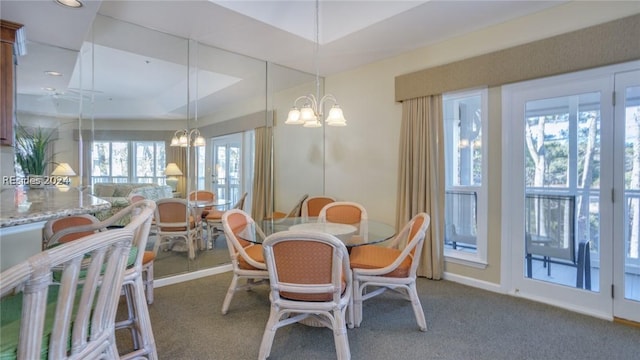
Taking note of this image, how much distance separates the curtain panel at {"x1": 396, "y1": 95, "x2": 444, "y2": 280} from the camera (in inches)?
136

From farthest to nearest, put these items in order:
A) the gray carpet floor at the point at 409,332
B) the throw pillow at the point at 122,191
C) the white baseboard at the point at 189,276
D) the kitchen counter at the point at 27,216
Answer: the white baseboard at the point at 189,276 < the throw pillow at the point at 122,191 < the gray carpet floor at the point at 409,332 < the kitchen counter at the point at 27,216

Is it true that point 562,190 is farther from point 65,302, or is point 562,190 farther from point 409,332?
point 65,302

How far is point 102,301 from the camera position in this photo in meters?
1.09

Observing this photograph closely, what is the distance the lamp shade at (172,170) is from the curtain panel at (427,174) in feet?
8.75

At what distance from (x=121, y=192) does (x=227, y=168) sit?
121 cm

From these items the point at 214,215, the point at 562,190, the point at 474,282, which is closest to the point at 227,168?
the point at 214,215

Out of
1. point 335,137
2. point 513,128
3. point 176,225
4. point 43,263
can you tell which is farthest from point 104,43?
point 513,128

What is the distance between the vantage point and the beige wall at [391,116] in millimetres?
2703

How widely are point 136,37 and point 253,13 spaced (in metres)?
1.31

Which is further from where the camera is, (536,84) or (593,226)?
(536,84)

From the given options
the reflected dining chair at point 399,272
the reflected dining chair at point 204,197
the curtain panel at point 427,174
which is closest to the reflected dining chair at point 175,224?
the reflected dining chair at point 204,197

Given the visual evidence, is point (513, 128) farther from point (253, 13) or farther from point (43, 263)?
point (43, 263)

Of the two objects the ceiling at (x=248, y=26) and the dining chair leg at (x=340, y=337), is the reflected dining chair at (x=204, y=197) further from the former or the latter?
the dining chair leg at (x=340, y=337)

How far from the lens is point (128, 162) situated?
325cm
